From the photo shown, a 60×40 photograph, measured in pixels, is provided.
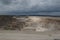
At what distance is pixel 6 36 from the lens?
0.93 m

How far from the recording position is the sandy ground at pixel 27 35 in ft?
2.98

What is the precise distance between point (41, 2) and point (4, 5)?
32 cm

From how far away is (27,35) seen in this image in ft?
3.04

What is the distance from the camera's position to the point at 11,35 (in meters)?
0.93

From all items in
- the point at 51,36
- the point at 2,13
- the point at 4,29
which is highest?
the point at 2,13

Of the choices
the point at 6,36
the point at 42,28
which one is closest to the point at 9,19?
the point at 6,36

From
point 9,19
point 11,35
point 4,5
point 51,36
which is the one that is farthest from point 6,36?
point 51,36

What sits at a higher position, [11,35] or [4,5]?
[4,5]

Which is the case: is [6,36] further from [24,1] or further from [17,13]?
[24,1]

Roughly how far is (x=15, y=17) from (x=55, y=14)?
37cm

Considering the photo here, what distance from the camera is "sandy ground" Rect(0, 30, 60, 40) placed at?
909 mm

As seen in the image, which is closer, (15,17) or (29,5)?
(29,5)

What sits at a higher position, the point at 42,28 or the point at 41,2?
the point at 41,2

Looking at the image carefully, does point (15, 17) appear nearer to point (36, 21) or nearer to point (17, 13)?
point (17, 13)
